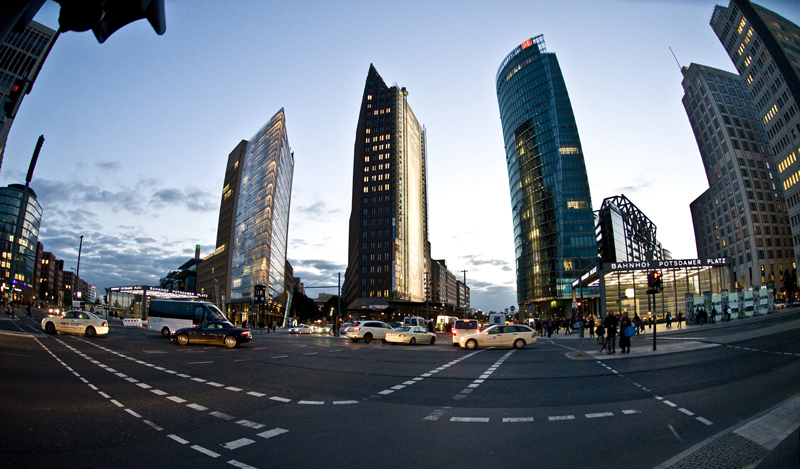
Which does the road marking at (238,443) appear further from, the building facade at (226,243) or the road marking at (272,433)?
the building facade at (226,243)

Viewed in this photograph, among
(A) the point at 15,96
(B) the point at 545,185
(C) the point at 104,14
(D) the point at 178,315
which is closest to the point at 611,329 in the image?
(C) the point at 104,14

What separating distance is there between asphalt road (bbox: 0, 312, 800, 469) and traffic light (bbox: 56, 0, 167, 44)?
4797 millimetres

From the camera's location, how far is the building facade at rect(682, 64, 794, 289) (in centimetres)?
9700

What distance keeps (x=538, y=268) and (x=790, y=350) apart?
8890 cm

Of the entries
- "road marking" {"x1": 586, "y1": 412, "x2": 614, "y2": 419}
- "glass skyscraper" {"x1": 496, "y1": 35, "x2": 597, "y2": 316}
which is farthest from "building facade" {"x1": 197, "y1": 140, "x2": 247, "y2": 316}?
"road marking" {"x1": 586, "y1": 412, "x2": 614, "y2": 419}

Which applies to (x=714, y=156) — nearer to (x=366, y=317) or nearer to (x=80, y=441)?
(x=366, y=317)

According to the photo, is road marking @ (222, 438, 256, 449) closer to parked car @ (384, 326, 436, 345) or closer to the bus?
parked car @ (384, 326, 436, 345)

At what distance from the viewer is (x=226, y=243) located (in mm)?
117875

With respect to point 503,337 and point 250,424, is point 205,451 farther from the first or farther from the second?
point 503,337

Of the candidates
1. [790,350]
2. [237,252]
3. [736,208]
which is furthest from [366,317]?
[736,208]

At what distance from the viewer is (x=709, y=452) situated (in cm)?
481

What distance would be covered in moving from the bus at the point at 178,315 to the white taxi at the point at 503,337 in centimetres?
1929

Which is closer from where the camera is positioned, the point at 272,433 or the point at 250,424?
the point at 272,433

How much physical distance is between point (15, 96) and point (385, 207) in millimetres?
113482
